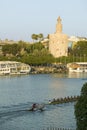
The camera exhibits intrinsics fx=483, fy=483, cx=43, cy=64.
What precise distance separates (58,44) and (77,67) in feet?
37.2

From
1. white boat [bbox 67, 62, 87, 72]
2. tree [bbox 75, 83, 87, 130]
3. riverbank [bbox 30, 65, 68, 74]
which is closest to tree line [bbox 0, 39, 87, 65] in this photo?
riverbank [bbox 30, 65, 68, 74]

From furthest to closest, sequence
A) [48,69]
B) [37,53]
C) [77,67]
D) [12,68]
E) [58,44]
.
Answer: [58,44] → [37,53] → [77,67] → [48,69] → [12,68]

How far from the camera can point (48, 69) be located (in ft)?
298

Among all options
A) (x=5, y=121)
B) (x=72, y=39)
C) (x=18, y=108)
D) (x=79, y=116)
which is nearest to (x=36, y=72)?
(x=72, y=39)

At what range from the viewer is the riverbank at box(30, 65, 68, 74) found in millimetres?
87650

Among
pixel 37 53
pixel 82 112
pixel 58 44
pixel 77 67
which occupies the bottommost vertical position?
pixel 82 112

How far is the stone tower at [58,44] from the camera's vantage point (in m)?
101

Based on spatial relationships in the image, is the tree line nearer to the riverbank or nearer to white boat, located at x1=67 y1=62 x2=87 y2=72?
the riverbank

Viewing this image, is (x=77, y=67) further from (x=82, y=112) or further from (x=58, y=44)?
(x=82, y=112)

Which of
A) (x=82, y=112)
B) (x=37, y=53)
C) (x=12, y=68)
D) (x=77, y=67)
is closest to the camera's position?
(x=82, y=112)

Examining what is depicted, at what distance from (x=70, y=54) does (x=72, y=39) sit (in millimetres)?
16902

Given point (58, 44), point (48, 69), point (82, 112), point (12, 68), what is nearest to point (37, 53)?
point (58, 44)

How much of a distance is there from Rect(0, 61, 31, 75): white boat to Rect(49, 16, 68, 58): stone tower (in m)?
18.5

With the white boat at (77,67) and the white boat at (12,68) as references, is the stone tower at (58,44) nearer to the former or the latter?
the white boat at (77,67)
